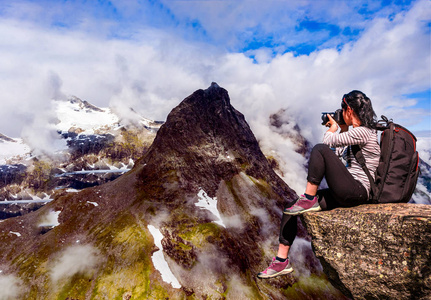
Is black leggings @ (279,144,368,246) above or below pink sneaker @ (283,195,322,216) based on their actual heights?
above

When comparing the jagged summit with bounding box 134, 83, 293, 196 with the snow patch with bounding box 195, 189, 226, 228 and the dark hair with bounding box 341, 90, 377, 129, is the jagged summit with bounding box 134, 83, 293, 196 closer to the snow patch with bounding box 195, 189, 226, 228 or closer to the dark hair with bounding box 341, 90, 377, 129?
the snow patch with bounding box 195, 189, 226, 228

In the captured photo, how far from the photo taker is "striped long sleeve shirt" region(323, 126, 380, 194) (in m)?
8.19

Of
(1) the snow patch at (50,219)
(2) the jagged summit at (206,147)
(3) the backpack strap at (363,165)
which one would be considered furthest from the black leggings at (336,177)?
(1) the snow patch at (50,219)

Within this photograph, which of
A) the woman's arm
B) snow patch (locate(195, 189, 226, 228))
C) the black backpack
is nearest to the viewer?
the black backpack

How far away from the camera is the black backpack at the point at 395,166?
7.88 metres

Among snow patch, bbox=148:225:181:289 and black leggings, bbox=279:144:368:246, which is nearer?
black leggings, bbox=279:144:368:246

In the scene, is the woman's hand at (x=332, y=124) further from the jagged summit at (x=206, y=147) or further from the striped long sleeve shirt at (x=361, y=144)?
the jagged summit at (x=206, y=147)

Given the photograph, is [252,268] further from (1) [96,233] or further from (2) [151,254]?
(1) [96,233]

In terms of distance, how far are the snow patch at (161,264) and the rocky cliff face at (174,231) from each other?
426mm

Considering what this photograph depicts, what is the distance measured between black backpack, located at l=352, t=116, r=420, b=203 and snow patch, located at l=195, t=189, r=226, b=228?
117 metres

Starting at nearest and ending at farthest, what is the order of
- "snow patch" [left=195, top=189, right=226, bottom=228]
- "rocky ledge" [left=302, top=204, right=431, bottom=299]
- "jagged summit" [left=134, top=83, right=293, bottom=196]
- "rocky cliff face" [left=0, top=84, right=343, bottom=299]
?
"rocky ledge" [left=302, top=204, right=431, bottom=299] → "rocky cliff face" [left=0, top=84, right=343, bottom=299] → "snow patch" [left=195, top=189, right=226, bottom=228] → "jagged summit" [left=134, top=83, right=293, bottom=196]

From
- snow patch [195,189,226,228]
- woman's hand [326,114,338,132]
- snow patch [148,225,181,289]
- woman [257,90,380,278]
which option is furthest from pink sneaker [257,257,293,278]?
snow patch [195,189,226,228]

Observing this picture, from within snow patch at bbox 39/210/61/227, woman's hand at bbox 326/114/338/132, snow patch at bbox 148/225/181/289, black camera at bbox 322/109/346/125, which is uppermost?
black camera at bbox 322/109/346/125

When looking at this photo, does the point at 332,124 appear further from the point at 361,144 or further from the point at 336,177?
the point at 336,177
